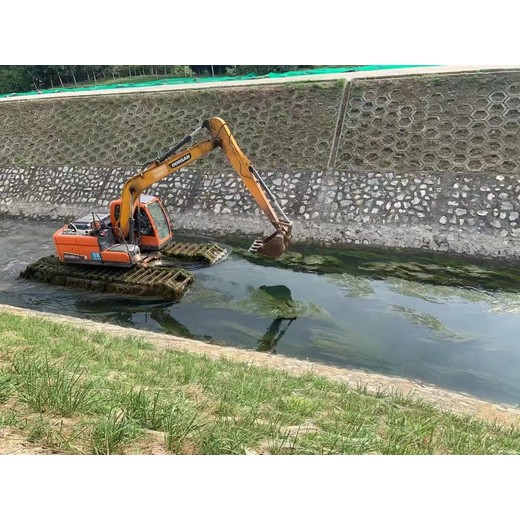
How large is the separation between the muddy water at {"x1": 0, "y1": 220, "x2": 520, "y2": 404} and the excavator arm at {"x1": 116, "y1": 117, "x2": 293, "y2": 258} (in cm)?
171

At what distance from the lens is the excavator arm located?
486 inches

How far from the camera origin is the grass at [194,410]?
3832 millimetres

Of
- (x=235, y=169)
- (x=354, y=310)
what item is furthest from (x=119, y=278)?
(x=354, y=310)

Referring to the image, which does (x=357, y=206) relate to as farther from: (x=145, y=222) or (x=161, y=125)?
(x=161, y=125)

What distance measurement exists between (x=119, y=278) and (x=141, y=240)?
1624 millimetres

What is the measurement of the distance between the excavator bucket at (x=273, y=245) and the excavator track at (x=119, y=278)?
2388 millimetres

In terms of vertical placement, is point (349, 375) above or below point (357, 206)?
below

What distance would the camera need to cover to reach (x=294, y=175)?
19203mm

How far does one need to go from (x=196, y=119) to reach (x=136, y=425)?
20.7 metres

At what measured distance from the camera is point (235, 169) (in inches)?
500

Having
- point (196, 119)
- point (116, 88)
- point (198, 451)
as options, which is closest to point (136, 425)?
point (198, 451)

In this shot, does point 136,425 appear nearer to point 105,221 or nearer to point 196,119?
point 105,221

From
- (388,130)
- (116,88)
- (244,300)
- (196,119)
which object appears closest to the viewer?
(244,300)

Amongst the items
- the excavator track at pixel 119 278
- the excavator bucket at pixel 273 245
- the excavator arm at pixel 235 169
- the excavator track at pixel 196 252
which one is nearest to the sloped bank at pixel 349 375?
the excavator track at pixel 119 278
